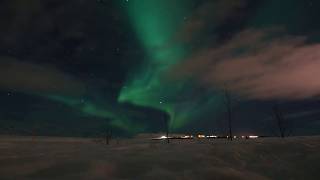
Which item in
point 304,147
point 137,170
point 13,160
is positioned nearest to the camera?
point 137,170

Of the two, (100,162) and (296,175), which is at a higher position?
(100,162)

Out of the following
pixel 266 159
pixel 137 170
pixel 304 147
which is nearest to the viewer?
pixel 137 170

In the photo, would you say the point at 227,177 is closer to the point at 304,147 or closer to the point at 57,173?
the point at 57,173

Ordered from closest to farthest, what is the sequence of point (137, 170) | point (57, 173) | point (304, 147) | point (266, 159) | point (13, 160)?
point (57, 173)
point (137, 170)
point (13, 160)
point (266, 159)
point (304, 147)

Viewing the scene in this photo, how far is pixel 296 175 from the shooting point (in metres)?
8.45

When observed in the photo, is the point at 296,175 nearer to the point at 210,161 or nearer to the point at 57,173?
the point at 210,161

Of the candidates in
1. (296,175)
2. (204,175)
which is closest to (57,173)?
(204,175)

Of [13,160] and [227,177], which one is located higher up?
[13,160]

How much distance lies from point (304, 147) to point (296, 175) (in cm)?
311

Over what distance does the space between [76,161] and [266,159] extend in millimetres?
5343

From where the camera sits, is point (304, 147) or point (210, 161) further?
point (304, 147)

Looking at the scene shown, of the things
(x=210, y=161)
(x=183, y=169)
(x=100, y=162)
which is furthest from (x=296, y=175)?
(x=100, y=162)

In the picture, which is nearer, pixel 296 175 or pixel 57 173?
pixel 57 173

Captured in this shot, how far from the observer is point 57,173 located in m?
7.44
